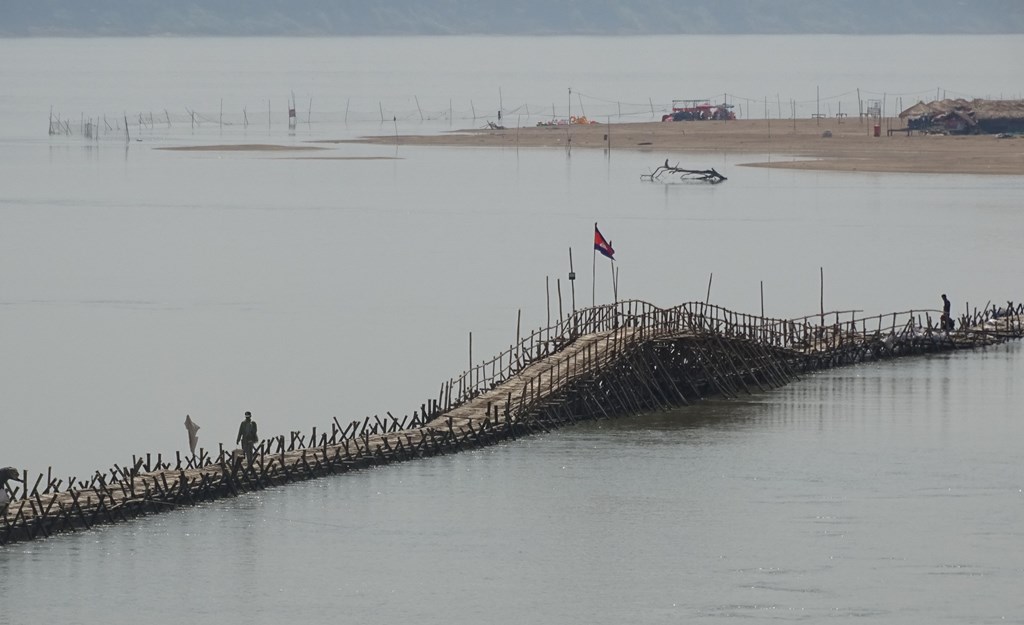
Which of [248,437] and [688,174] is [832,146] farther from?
[248,437]

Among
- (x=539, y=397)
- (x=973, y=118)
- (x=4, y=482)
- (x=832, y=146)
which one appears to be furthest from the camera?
(x=832, y=146)

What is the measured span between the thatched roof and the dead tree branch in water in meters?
28.4

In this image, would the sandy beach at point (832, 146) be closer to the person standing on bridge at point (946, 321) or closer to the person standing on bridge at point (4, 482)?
the person standing on bridge at point (946, 321)

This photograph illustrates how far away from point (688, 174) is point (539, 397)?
10286 cm

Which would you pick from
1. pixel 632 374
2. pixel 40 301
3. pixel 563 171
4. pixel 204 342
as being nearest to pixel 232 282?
pixel 40 301

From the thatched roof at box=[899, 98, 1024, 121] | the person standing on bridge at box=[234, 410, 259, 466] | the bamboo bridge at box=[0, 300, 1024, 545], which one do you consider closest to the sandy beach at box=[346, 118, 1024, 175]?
the thatched roof at box=[899, 98, 1024, 121]

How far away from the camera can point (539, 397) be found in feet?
193

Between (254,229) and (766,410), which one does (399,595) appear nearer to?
(766,410)

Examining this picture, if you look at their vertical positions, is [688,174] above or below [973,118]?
below

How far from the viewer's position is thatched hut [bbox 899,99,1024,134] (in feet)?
569

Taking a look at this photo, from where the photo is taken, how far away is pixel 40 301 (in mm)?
→ 92625

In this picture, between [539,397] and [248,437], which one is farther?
[539,397]

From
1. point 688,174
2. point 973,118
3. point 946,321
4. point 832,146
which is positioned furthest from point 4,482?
point 973,118

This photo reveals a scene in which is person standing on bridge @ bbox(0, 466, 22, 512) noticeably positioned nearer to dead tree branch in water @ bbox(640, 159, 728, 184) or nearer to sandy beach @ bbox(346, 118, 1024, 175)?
dead tree branch in water @ bbox(640, 159, 728, 184)
